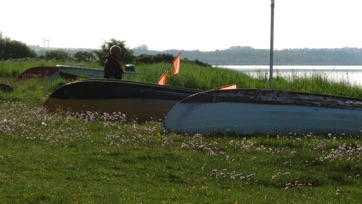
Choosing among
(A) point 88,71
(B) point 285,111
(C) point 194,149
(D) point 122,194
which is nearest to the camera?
(D) point 122,194

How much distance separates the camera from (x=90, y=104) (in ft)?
52.9

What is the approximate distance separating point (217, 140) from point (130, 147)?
5.91ft

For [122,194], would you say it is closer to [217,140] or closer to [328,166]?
[328,166]

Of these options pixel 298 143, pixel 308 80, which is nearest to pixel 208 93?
pixel 298 143

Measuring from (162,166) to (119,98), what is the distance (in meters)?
6.88

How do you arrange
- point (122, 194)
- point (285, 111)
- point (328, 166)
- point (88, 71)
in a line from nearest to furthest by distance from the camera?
point (122, 194)
point (328, 166)
point (285, 111)
point (88, 71)

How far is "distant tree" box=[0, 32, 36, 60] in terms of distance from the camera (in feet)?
216

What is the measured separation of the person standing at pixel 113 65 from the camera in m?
16.7

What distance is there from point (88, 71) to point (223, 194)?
2143 cm

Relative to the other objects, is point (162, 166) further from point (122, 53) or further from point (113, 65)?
point (122, 53)

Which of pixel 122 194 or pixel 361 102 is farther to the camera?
pixel 361 102

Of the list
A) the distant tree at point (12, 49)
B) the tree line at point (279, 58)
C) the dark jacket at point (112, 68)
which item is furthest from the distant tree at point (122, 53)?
the tree line at point (279, 58)

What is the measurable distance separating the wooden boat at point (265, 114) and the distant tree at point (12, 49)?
55370 millimetres

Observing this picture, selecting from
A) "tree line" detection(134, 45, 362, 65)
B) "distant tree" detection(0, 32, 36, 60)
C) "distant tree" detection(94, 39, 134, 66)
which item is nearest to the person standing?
"distant tree" detection(94, 39, 134, 66)
